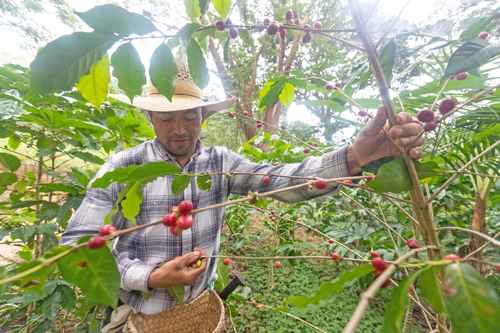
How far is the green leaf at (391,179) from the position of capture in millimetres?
408

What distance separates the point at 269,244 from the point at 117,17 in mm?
3180

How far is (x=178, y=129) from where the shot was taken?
4.30 ft

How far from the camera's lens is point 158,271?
103 cm

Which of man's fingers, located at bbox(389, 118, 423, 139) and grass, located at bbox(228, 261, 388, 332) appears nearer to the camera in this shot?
man's fingers, located at bbox(389, 118, 423, 139)

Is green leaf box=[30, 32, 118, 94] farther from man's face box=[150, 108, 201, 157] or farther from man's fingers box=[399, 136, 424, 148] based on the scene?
man's face box=[150, 108, 201, 157]

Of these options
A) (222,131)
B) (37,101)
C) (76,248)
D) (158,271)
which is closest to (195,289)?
(158,271)

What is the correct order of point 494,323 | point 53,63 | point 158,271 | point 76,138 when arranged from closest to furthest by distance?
point 494,323, point 53,63, point 158,271, point 76,138

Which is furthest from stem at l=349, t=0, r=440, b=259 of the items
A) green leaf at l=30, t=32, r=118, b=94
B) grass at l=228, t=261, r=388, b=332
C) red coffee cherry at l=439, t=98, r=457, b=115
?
grass at l=228, t=261, r=388, b=332

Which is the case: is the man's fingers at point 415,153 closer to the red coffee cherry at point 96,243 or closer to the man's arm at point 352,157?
the man's arm at point 352,157

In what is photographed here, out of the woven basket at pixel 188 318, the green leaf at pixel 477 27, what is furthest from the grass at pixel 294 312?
the green leaf at pixel 477 27

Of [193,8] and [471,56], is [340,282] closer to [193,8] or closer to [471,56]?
[471,56]

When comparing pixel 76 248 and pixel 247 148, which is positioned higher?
pixel 247 148

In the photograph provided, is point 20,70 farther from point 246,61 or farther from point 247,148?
point 246,61

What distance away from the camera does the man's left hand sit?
0.47 m
